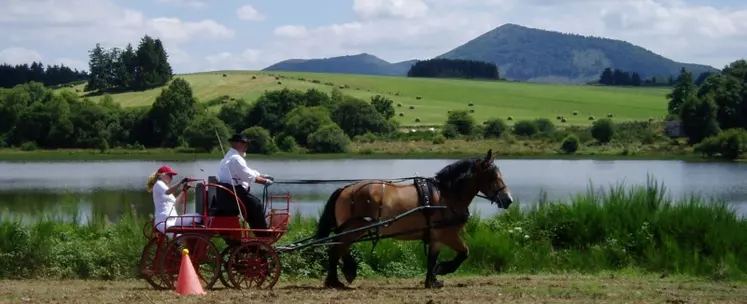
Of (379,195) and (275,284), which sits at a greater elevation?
(379,195)

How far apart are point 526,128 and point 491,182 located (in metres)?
66.4

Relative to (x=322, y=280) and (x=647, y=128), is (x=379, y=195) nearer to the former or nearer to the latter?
(x=322, y=280)

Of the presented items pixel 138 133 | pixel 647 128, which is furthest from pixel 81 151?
pixel 647 128

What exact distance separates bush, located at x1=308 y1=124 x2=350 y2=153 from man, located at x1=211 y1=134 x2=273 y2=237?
55.6 m

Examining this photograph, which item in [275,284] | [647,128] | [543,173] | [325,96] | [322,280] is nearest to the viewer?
[275,284]

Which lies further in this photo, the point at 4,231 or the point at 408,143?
the point at 408,143

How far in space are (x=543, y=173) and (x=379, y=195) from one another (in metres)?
37.0

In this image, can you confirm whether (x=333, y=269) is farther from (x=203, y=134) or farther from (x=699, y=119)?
(x=699, y=119)

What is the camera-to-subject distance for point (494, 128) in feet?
254

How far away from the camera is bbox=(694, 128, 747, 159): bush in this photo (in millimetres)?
63688

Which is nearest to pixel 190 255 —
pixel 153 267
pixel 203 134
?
pixel 153 267

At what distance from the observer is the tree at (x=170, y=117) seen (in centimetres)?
7156

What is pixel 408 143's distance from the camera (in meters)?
70.9

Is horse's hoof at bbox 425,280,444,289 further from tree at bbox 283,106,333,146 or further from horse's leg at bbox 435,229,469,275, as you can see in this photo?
tree at bbox 283,106,333,146
